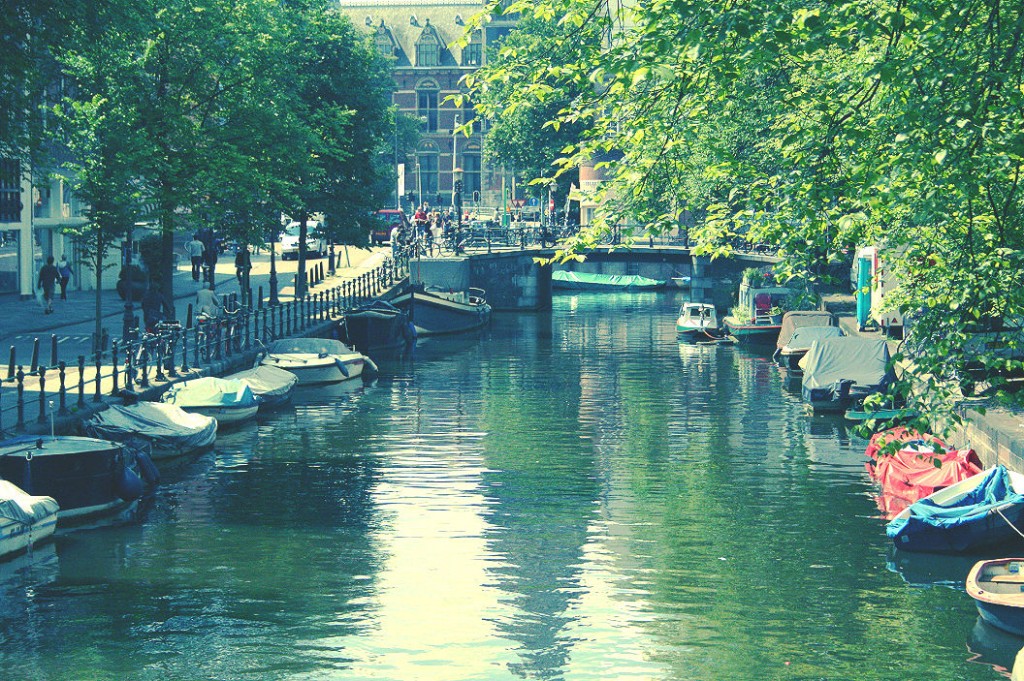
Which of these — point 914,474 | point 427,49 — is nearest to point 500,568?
point 914,474

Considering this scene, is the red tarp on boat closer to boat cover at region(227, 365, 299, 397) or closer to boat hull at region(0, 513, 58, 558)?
boat hull at region(0, 513, 58, 558)

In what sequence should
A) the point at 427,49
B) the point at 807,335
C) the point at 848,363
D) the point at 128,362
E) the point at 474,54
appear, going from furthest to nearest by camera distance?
the point at 427,49 → the point at 474,54 → the point at 807,335 → the point at 848,363 → the point at 128,362

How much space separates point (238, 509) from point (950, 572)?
13028 mm

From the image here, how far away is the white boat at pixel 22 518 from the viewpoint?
2244 centimetres

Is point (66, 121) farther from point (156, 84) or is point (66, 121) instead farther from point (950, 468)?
point (950, 468)

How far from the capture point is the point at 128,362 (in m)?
33.4

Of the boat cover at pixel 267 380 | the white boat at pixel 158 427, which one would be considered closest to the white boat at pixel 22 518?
the white boat at pixel 158 427

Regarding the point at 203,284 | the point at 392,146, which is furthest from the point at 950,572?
the point at 392,146

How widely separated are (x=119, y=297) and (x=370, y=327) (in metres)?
10.0

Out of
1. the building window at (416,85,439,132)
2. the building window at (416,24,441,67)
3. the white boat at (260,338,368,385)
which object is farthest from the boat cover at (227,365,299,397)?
the building window at (416,24,441,67)

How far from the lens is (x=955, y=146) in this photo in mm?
14570

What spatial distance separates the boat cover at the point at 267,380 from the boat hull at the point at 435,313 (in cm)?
2245

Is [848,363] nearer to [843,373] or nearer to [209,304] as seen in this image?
[843,373]

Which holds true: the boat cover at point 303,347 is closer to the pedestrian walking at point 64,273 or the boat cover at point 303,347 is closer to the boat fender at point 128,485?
the pedestrian walking at point 64,273
